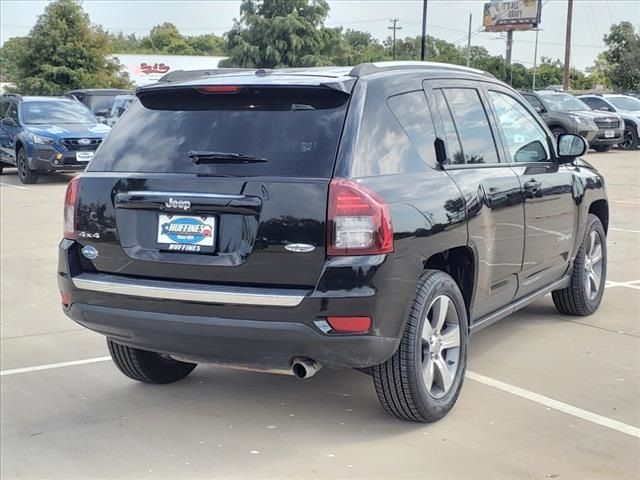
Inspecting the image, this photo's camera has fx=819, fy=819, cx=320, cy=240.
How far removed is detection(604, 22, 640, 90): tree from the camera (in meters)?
53.0

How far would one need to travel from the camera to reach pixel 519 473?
145 inches

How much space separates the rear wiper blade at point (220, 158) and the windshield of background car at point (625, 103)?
960 inches

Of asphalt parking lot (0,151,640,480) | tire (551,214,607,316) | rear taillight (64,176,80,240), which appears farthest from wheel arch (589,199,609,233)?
rear taillight (64,176,80,240)

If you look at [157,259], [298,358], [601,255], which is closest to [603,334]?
[601,255]

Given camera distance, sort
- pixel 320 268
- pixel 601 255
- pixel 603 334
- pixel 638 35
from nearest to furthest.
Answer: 1. pixel 320 268
2. pixel 603 334
3. pixel 601 255
4. pixel 638 35

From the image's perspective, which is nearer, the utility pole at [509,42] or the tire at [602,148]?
the tire at [602,148]

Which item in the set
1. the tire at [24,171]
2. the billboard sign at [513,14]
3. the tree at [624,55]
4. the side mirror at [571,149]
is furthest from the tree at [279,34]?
the billboard sign at [513,14]

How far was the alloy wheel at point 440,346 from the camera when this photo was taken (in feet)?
13.7

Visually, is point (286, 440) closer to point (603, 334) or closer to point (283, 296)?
point (283, 296)

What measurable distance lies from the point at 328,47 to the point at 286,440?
46.2 meters

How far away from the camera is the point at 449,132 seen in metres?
4.63

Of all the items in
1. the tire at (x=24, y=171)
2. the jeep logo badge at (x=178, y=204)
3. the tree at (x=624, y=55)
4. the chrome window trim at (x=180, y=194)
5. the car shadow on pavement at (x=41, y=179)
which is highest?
the tree at (x=624, y=55)

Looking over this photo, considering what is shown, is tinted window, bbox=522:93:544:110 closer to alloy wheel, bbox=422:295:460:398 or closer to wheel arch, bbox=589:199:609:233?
wheel arch, bbox=589:199:609:233

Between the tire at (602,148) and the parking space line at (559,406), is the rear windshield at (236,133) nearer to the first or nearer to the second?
the parking space line at (559,406)
